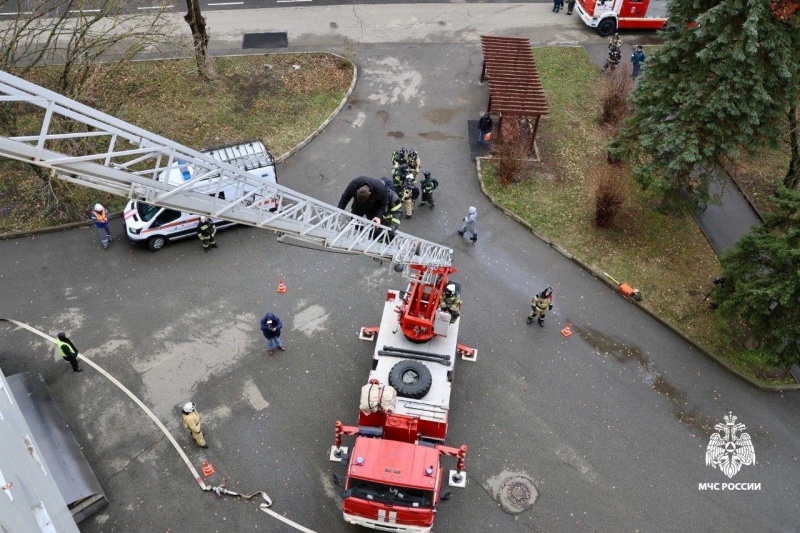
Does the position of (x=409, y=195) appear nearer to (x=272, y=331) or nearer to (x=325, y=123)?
(x=325, y=123)

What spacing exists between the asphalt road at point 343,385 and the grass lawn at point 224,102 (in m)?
3.47

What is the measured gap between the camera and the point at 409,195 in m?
Answer: 17.2

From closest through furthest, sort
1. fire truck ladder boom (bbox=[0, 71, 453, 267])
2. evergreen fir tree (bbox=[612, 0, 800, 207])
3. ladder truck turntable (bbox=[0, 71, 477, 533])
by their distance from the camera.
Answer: fire truck ladder boom (bbox=[0, 71, 453, 267]) → ladder truck turntable (bbox=[0, 71, 477, 533]) → evergreen fir tree (bbox=[612, 0, 800, 207])

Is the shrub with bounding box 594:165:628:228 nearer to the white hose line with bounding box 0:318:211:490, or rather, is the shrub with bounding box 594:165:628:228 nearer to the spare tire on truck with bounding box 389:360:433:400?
the spare tire on truck with bounding box 389:360:433:400

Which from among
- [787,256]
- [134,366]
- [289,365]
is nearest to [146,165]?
[134,366]

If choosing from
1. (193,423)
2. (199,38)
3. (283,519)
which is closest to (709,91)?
(283,519)

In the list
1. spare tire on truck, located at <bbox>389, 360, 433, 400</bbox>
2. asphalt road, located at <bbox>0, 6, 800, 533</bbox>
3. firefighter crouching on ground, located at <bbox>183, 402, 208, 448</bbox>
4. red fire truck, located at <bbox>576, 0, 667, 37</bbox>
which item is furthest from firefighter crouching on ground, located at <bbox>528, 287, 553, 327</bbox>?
red fire truck, located at <bbox>576, 0, 667, 37</bbox>

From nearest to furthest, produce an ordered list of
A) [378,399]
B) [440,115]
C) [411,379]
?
[378,399], [411,379], [440,115]

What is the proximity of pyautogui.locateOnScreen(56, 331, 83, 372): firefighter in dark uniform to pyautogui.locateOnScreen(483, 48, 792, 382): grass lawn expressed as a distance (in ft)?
40.8

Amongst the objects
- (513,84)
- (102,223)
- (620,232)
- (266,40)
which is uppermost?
(266,40)

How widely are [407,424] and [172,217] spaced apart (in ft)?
30.3

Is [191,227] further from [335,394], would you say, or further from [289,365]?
[335,394]

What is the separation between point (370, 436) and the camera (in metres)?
11.3

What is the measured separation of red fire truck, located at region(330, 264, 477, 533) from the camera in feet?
33.8
